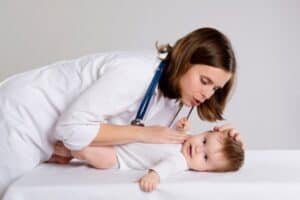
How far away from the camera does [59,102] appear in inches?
51.1

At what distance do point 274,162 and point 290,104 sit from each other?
2.62ft

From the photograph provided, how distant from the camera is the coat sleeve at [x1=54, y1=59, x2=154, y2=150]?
1.17m

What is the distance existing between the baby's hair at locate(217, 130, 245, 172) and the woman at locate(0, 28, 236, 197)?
12cm

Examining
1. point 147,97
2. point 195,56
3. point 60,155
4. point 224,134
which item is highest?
point 195,56

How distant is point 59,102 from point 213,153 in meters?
0.46

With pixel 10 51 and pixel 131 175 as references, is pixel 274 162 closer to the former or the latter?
pixel 131 175

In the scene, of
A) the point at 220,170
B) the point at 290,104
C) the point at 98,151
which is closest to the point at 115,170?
the point at 98,151

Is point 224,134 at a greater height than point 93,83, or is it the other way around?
point 93,83

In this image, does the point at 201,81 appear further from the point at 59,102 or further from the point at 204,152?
the point at 59,102

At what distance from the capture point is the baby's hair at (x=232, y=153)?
1.30 m

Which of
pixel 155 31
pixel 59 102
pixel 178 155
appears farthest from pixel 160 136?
pixel 155 31

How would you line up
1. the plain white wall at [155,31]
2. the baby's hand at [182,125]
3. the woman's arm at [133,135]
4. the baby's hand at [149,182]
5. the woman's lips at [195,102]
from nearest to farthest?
the baby's hand at [149,182] < the woman's arm at [133,135] < the woman's lips at [195,102] < the baby's hand at [182,125] < the plain white wall at [155,31]

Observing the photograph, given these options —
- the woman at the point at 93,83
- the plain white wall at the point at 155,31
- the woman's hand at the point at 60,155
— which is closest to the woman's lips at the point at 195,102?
the woman at the point at 93,83

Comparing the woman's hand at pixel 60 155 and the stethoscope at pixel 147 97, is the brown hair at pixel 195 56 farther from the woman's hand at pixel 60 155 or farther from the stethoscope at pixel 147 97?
the woman's hand at pixel 60 155
